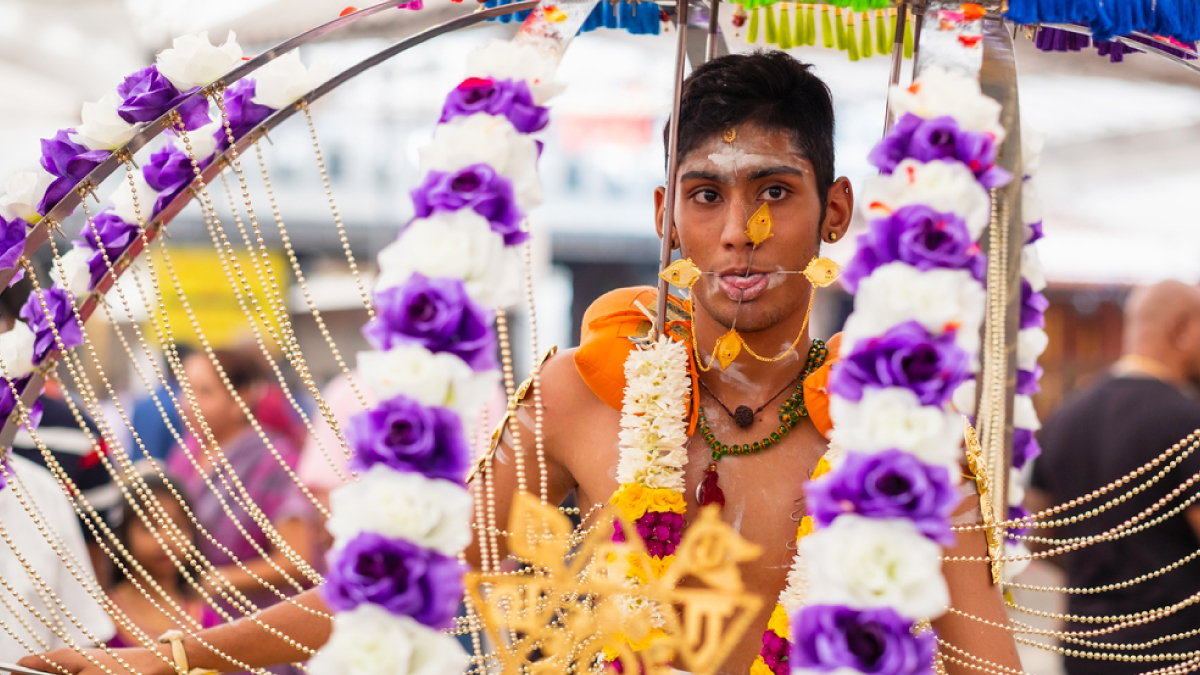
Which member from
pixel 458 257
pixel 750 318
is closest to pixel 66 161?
pixel 458 257

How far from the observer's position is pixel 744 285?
5.68 ft

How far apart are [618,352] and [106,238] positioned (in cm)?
92

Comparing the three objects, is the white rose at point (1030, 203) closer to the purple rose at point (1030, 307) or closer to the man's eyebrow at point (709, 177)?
the purple rose at point (1030, 307)

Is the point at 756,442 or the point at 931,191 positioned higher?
the point at 931,191

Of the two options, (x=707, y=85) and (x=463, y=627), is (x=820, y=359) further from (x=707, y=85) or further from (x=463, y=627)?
(x=463, y=627)

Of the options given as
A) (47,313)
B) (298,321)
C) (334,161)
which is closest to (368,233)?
(334,161)

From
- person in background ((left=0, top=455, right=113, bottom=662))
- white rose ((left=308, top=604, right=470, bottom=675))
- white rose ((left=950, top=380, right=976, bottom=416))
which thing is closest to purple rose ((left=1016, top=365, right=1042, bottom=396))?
white rose ((left=950, top=380, right=976, bottom=416))

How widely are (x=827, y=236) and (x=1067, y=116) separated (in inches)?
243

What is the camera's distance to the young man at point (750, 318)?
173 centimetres

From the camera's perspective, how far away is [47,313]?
1.87m

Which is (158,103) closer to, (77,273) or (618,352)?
(77,273)

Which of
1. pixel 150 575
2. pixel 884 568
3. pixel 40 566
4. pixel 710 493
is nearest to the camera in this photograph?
pixel 884 568

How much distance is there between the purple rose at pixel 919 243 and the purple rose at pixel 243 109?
105cm

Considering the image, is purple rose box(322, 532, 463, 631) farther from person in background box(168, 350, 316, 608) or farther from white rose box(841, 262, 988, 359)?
person in background box(168, 350, 316, 608)
